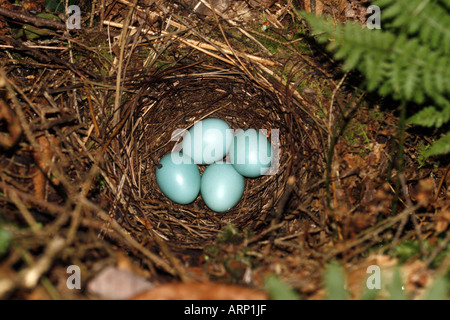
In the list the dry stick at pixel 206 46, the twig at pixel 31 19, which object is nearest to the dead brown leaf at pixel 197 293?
the dry stick at pixel 206 46

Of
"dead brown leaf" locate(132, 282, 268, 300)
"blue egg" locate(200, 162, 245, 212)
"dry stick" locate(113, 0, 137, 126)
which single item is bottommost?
"dead brown leaf" locate(132, 282, 268, 300)

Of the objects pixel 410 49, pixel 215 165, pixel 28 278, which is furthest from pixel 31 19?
pixel 410 49

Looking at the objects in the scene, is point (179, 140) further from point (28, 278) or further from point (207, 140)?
point (28, 278)

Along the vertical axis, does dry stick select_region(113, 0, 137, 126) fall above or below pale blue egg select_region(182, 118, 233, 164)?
above

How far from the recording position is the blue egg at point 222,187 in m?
2.44

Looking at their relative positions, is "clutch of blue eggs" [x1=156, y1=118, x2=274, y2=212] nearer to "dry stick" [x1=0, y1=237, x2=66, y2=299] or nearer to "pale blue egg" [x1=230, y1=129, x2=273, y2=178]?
"pale blue egg" [x1=230, y1=129, x2=273, y2=178]

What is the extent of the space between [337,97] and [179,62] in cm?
109

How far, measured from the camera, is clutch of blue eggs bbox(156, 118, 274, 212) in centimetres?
243

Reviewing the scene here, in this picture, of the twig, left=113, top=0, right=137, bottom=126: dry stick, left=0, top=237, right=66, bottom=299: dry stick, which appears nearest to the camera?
left=0, top=237, right=66, bottom=299: dry stick

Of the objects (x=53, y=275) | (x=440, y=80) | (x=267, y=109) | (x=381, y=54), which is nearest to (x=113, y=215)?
(x=53, y=275)

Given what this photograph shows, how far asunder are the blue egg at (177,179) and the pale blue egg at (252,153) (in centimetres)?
34

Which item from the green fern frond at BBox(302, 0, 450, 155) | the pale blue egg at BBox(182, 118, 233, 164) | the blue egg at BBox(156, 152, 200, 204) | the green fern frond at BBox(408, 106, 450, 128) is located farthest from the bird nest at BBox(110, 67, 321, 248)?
the green fern frond at BBox(302, 0, 450, 155)

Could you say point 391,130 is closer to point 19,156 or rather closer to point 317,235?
point 317,235

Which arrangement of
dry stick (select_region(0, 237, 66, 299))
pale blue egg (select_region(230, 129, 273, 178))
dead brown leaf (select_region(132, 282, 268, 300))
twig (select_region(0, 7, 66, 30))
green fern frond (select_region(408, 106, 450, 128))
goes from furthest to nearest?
pale blue egg (select_region(230, 129, 273, 178))
twig (select_region(0, 7, 66, 30))
green fern frond (select_region(408, 106, 450, 128))
dead brown leaf (select_region(132, 282, 268, 300))
dry stick (select_region(0, 237, 66, 299))
